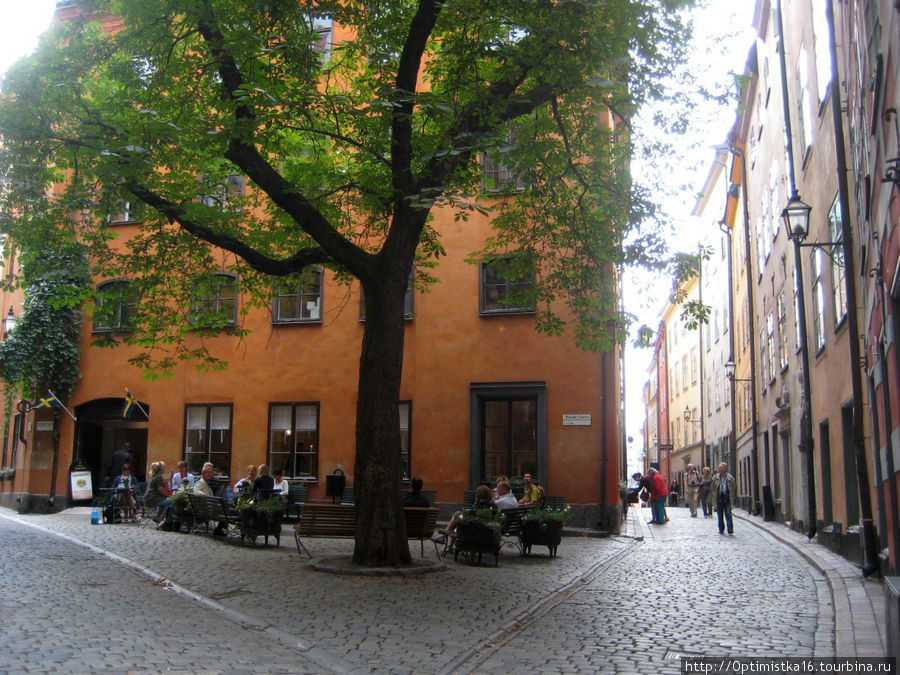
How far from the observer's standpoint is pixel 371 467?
12.0 meters

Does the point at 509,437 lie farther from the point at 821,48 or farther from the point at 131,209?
the point at 821,48

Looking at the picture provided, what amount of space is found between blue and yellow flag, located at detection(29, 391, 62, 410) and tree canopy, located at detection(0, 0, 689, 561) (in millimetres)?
9265

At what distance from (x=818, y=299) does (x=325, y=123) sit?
36.8 ft

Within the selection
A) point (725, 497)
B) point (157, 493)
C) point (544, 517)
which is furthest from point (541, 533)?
point (157, 493)

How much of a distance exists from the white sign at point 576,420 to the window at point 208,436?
8.72 metres

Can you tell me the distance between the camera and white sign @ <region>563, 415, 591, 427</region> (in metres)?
20.7

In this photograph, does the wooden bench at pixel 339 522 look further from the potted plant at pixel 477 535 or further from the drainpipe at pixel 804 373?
the drainpipe at pixel 804 373

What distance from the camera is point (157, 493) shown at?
19.9 meters

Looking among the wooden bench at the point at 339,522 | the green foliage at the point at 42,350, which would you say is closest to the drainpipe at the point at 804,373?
the wooden bench at the point at 339,522

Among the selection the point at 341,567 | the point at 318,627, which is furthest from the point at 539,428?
the point at 318,627

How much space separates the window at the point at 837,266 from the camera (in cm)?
1588

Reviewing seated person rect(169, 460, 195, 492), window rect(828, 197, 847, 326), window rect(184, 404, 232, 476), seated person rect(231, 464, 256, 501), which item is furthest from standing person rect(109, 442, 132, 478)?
window rect(828, 197, 847, 326)

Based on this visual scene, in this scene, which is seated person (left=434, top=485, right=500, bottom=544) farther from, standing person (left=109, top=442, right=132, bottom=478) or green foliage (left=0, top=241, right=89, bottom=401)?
green foliage (left=0, top=241, right=89, bottom=401)

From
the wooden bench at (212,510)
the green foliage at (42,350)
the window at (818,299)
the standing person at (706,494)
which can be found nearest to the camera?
the wooden bench at (212,510)
